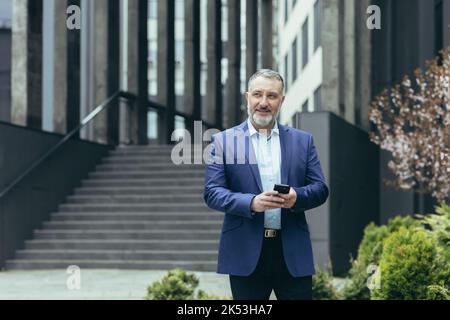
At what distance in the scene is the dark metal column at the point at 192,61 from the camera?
111ft

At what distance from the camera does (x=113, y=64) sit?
87.9 ft

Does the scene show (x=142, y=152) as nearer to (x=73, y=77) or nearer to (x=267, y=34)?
(x=73, y=77)

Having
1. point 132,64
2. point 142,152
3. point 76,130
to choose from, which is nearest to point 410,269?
point 76,130

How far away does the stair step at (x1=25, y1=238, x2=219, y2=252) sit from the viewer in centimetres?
1934

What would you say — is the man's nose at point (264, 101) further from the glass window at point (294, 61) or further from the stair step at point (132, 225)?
the glass window at point (294, 61)

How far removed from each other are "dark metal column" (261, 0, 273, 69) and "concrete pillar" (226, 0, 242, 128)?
3.31 meters

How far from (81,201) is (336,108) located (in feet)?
19.4

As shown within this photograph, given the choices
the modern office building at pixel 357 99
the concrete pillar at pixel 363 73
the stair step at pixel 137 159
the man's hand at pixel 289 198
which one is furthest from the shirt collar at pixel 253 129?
the concrete pillar at pixel 363 73

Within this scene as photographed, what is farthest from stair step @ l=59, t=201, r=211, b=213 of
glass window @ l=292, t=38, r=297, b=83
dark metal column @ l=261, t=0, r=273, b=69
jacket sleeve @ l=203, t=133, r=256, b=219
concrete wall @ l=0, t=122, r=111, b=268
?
glass window @ l=292, t=38, r=297, b=83

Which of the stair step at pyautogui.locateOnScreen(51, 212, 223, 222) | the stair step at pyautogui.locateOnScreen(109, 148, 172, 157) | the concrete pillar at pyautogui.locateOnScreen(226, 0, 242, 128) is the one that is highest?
the concrete pillar at pyautogui.locateOnScreen(226, 0, 242, 128)

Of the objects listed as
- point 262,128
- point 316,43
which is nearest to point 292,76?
point 316,43

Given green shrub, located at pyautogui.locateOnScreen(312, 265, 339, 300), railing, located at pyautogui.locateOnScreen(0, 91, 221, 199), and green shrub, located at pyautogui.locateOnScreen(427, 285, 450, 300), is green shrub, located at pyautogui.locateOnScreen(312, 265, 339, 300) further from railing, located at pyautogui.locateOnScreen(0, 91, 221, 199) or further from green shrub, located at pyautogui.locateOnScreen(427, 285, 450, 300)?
Result: railing, located at pyautogui.locateOnScreen(0, 91, 221, 199)

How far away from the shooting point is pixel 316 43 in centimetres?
3888

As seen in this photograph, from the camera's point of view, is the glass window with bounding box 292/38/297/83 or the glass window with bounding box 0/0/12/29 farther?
the glass window with bounding box 292/38/297/83
